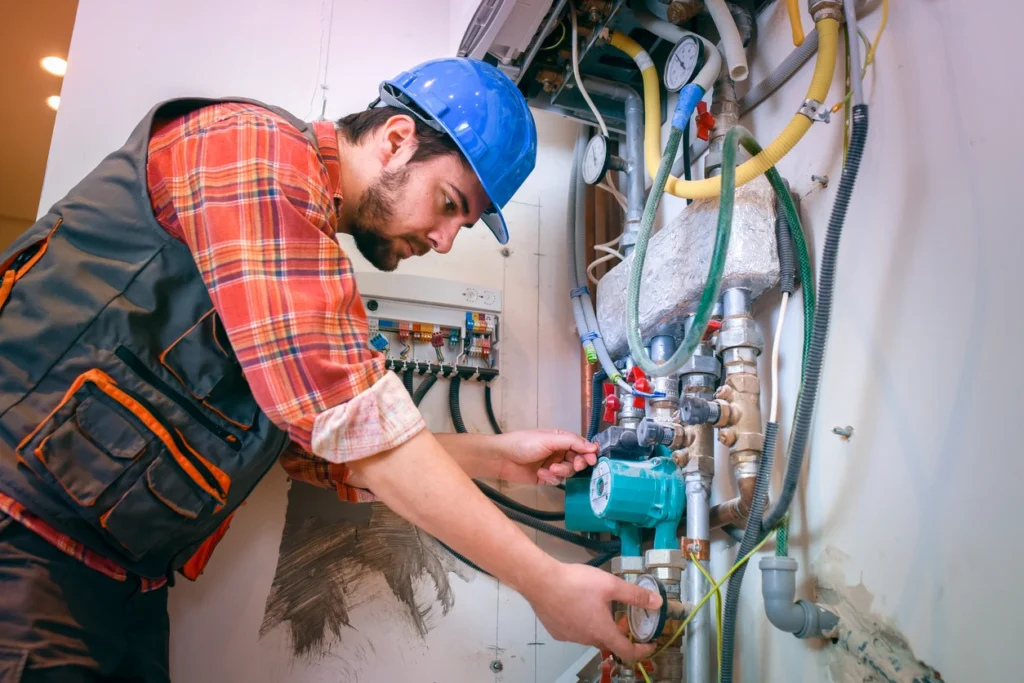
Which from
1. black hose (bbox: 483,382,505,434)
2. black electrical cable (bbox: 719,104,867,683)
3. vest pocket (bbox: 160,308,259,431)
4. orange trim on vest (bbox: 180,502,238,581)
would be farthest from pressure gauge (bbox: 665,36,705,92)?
orange trim on vest (bbox: 180,502,238,581)

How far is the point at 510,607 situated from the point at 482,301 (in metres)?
0.63

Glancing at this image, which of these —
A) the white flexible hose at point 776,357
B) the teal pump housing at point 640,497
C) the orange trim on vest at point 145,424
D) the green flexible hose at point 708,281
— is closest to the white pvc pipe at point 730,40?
the green flexible hose at point 708,281

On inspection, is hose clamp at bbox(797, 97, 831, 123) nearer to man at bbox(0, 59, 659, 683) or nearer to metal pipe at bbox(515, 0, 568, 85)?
metal pipe at bbox(515, 0, 568, 85)

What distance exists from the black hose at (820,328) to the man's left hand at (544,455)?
0.35m

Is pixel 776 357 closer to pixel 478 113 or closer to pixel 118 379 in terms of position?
pixel 478 113

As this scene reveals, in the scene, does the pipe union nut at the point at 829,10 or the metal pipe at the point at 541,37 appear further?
the metal pipe at the point at 541,37

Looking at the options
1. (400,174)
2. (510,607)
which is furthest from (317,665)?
(400,174)

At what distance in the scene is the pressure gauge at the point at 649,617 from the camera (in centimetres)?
83

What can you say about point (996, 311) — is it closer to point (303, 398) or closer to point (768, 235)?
point (768, 235)

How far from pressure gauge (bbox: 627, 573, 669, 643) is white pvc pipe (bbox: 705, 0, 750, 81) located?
0.76 meters

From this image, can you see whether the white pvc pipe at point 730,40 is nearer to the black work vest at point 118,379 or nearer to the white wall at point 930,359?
A: the white wall at point 930,359

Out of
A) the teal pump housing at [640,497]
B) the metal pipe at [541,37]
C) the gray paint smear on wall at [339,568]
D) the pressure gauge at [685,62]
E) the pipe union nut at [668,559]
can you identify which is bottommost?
the gray paint smear on wall at [339,568]

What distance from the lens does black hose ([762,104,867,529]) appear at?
31.4 inches

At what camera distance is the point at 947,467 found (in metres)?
0.72
